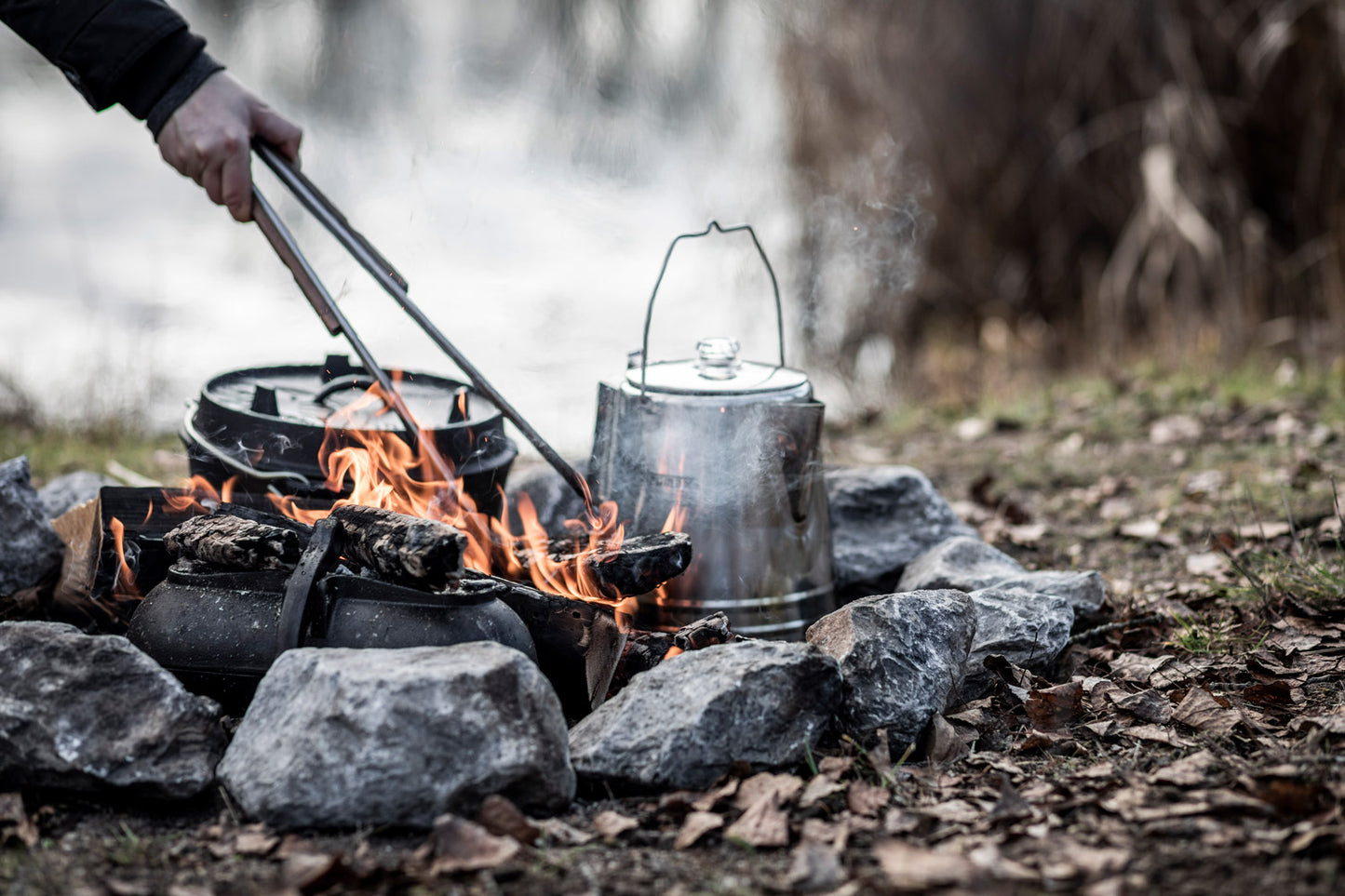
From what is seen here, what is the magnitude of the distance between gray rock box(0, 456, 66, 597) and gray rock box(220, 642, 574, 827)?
138 centimetres

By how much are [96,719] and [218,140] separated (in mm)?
1418

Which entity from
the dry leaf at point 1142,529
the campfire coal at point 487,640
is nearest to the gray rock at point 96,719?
the campfire coal at point 487,640

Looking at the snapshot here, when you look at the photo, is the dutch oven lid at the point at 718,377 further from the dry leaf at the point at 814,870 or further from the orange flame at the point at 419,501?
the dry leaf at the point at 814,870

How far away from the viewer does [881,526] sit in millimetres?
3480

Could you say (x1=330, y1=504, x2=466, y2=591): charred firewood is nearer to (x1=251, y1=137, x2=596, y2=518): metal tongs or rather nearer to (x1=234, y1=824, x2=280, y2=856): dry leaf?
(x1=251, y1=137, x2=596, y2=518): metal tongs

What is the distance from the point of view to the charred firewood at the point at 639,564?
2.46m

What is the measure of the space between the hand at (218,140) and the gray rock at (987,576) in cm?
207

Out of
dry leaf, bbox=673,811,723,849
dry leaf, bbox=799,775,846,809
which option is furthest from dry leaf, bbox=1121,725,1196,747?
dry leaf, bbox=673,811,723,849

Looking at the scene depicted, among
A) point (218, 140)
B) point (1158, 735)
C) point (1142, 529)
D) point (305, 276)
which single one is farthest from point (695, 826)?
point (1142, 529)

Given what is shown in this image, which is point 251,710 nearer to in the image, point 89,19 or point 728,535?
point 728,535

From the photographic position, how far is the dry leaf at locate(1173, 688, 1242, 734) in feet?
7.30

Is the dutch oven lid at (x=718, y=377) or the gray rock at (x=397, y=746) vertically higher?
the dutch oven lid at (x=718, y=377)

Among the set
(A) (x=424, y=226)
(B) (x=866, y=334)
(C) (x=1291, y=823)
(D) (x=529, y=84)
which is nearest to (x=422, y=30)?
(D) (x=529, y=84)

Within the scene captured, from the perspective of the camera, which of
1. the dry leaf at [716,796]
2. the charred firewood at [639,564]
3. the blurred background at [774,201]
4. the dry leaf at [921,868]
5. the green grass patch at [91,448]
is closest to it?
the dry leaf at [921,868]
